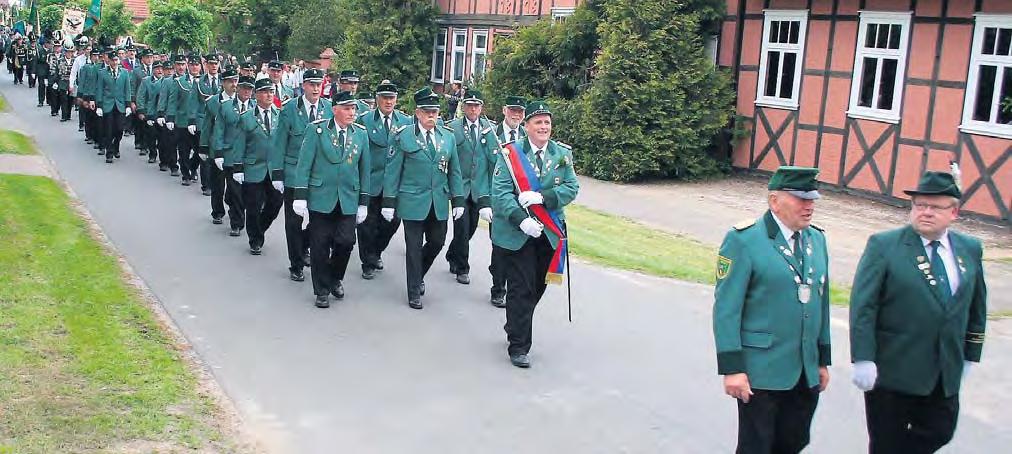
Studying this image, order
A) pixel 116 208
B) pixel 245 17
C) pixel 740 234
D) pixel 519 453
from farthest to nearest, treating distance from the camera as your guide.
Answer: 1. pixel 245 17
2. pixel 116 208
3. pixel 519 453
4. pixel 740 234

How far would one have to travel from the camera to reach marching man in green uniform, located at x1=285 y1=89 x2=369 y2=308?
9.74 metres

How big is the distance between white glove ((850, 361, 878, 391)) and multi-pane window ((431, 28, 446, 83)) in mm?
28226

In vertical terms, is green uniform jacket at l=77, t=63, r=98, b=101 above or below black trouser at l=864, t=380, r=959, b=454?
above

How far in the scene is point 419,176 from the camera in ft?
32.2

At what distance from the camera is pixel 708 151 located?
71.8ft

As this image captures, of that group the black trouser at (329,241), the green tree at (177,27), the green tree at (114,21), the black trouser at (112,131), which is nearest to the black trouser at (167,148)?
the black trouser at (112,131)

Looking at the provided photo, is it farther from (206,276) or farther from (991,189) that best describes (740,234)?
(991,189)

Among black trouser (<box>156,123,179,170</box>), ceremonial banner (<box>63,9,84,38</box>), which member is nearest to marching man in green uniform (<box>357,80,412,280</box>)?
black trouser (<box>156,123,179,170</box>)

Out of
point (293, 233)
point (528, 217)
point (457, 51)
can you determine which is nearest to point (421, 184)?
point (293, 233)

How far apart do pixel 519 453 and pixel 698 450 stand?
107 centimetres

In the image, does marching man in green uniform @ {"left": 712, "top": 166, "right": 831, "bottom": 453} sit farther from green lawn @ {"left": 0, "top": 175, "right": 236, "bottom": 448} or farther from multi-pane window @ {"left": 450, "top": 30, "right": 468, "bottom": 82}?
multi-pane window @ {"left": 450, "top": 30, "right": 468, "bottom": 82}

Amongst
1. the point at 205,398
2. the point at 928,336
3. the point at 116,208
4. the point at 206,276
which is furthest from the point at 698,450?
the point at 116,208

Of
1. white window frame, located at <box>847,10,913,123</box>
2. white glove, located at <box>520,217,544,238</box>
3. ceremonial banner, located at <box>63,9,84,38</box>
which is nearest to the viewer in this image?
white glove, located at <box>520,217,544,238</box>

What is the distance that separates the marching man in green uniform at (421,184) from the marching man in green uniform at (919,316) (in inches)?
204
